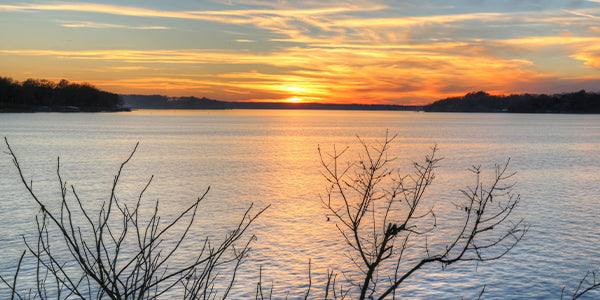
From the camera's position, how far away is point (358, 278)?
34.8ft

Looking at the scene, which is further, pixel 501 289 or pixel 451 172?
pixel 451 172

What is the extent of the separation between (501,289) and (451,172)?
19063 mm

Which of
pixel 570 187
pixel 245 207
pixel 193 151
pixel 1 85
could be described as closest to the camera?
pixel 245 207

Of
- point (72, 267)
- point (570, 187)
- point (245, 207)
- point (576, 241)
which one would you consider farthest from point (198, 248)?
point (570, 187)

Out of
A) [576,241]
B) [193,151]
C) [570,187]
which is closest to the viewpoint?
[576,241]

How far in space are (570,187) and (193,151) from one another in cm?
2788

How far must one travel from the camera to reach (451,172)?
28250 mm

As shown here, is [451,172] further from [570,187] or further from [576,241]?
[576,241]

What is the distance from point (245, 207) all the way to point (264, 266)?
6.83 m

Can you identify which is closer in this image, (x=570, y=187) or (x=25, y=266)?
(x=25, y=266)

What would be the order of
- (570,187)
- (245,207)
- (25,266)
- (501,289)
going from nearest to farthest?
(501,289) < (25,266) < (245,207) < (570,187)

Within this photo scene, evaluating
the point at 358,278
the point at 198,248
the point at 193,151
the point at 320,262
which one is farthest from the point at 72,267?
the point at 193,151

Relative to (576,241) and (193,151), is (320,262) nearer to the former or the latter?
(576,241)

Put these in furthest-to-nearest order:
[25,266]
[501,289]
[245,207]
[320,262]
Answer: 1. [245,207]
2. [320,262]
3. [25,266]
4. [501,289]
